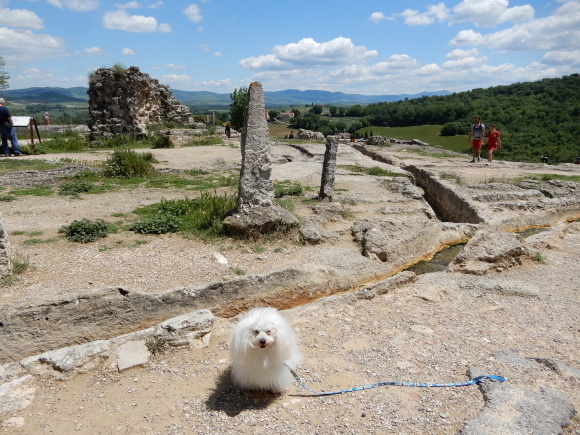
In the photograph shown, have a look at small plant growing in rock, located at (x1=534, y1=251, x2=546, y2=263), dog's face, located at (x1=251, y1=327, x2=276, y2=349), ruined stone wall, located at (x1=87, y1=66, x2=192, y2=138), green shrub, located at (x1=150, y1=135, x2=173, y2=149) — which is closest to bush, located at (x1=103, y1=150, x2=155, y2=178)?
green shrub, located at (x1=150, y1=135, x2=173, y2=149)

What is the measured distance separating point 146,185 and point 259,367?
938cm

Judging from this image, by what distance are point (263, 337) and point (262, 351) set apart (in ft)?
0.91

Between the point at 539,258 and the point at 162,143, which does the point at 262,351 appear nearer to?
the point at 539,258

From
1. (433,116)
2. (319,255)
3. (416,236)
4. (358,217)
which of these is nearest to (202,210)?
(319,255)

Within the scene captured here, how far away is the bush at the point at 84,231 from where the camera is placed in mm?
7039

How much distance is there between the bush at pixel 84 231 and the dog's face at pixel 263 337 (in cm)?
493

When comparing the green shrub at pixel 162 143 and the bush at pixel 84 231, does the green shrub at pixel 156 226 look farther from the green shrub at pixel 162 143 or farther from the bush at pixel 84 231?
the green shrub at pixel 162 143

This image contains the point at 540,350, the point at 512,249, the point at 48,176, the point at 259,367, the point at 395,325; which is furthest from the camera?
the point at 48,176

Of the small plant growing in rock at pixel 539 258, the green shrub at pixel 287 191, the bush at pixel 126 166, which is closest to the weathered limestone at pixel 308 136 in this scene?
the bush at pixel 126 166

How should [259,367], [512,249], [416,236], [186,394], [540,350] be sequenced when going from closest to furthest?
[259,367], [186,394], [540,350], [512,249], [416,236]

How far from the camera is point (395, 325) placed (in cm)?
514

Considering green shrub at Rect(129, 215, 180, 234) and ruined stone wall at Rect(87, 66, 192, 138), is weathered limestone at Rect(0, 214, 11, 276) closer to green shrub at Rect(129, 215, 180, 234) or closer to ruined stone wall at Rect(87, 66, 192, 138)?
green shrub at Rect(129, 215, 180, 234)

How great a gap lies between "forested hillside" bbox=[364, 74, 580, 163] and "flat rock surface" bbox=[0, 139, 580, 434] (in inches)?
1144

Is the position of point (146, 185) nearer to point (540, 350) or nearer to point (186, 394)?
point (186, 394)
